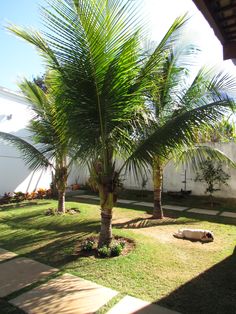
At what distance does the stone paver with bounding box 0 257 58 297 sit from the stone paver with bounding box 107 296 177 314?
1.39m

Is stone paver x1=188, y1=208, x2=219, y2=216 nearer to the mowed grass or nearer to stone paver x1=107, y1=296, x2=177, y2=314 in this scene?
the mowed grass

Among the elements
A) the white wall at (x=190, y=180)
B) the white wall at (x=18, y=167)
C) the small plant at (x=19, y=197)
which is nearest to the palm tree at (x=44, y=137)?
the white wall at (x=190, y=180)

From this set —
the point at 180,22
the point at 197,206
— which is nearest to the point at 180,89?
the point at 180,22

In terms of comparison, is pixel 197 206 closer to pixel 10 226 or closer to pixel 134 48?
pixel 10 226

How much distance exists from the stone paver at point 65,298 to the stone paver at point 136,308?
0.18m

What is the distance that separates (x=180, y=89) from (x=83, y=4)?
13.7 feet

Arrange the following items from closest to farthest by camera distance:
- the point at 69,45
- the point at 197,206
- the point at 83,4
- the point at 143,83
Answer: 1. the point at 83,4
2. the point at 69,45
3. the point at 143,83
4. the point at 197,206

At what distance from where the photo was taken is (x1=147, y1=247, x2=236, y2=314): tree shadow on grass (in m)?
3.29

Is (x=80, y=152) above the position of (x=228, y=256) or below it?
above

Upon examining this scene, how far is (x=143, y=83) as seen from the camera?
492cm

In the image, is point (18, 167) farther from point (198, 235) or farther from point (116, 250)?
point (198, 235)

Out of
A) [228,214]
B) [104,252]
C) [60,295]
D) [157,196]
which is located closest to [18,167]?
[157,196]

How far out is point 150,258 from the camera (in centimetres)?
491

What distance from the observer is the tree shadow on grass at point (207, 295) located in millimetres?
3293
